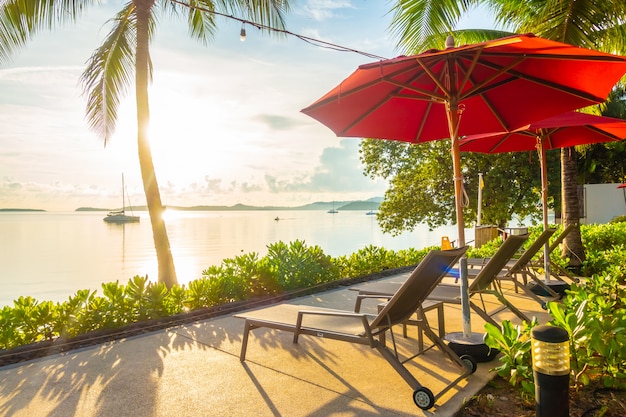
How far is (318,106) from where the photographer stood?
4379mm

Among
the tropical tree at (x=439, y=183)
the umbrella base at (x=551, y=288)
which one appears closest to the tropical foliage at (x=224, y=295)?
the umbrella base at (x=551, y=288)

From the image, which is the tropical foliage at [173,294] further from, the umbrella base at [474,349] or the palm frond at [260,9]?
the palm frond at [260,9]

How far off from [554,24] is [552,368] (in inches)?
281

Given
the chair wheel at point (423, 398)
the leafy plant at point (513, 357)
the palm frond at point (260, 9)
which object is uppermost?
the palm frond at point (260, 9)

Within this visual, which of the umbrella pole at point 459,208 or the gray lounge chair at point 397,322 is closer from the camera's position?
the gray lounge chair at point 397,322

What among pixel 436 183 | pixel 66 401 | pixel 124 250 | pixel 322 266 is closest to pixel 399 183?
pixel 436 183

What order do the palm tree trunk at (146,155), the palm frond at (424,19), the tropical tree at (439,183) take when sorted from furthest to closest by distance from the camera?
1. the tropical tree at (439,183)
2. the palm frond at (424,19)
3. the palm tree trunk at (146,155)

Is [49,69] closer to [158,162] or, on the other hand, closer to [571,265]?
[158,162]

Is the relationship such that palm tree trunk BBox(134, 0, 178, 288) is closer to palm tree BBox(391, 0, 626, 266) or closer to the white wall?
palm tree BBox(391, 0, 626, 266)

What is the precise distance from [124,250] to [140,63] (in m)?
53.0

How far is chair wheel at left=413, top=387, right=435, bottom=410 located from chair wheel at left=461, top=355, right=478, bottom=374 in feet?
2.37

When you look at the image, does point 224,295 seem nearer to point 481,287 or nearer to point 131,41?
point 481,287

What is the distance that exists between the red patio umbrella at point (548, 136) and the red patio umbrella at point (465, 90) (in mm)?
1144

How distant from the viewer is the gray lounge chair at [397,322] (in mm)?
2992
